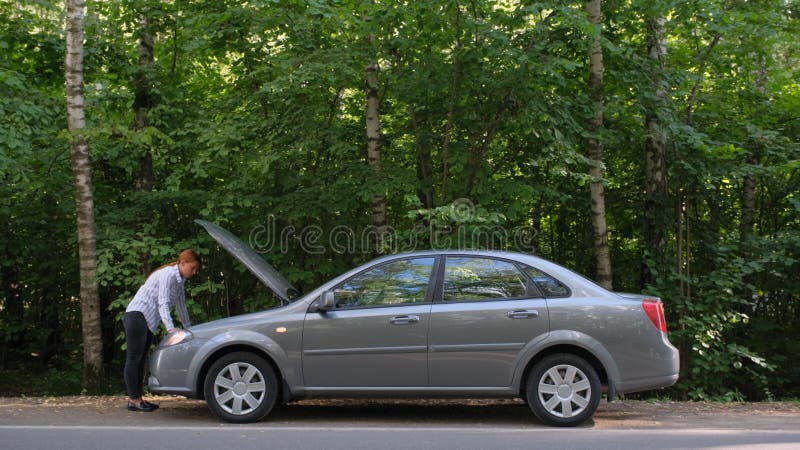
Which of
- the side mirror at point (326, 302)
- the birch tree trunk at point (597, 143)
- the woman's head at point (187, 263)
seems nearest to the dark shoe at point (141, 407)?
the woman's head at point (187, 263)

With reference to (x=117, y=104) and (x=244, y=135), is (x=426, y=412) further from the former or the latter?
(x=117, y=104)

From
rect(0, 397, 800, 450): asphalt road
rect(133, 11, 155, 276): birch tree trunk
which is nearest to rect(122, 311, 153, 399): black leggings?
rect(0, 397, 800, 450): asphalt road

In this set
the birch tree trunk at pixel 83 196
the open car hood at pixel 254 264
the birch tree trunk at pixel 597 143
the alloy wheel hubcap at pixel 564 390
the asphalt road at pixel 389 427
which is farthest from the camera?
the birch tree trunk at pixel 597 143

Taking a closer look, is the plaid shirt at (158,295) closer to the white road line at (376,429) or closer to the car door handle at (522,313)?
the white road line at (376,429)

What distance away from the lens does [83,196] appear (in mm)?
10266

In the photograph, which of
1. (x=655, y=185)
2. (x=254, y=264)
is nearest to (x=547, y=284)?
(x=254, y=264)

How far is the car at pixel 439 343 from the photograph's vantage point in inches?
263

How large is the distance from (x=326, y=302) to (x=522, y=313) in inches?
71.6

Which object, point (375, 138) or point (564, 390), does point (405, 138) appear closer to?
point (375, 138)

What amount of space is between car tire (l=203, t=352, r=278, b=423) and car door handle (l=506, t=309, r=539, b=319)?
2.30 meters

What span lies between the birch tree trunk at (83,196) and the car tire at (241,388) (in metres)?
4.19

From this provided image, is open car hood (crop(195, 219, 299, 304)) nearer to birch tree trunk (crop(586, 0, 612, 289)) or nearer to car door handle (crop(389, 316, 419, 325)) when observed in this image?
car door handle (crop(389, 316, 419, 325))

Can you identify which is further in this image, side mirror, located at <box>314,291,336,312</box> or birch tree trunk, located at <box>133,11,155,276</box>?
birch tree trunk, located at <box>133,11,155,276</box>

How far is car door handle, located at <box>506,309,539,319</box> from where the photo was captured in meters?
6.73
